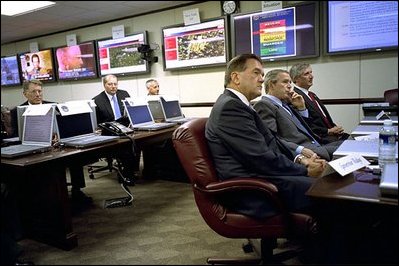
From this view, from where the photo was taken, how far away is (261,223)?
1587 millimetres

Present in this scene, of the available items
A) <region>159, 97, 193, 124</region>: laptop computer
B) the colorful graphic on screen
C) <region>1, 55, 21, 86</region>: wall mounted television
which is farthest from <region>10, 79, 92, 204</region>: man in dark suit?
<region>1, 55, 21, 86</region>: wall mounted television

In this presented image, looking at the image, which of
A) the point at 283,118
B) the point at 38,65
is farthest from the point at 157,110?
the point at 38,65

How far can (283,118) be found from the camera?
236 centimetres

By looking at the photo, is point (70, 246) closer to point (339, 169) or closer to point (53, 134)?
point (53, 134)

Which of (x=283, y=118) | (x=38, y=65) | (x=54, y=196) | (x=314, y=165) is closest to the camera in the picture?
(x=314, y=165)

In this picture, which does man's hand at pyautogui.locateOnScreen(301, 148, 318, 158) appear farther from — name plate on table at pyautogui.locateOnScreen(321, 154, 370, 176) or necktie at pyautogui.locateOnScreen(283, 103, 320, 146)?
name plate on table at pyautogui.locateOnScreen(321, 154, 370, 176)

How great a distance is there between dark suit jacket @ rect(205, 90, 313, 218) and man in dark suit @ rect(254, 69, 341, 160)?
1.78ft

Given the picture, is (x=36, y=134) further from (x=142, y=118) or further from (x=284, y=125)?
(x=284, y=125)

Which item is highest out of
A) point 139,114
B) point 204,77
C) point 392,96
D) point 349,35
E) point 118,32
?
point 118,32

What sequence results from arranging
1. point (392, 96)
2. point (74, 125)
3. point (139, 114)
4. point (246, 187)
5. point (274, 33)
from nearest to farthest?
point (246, 187) < point (392, 96) < point (74, 125) < point (139, 114) < point (274, 33)

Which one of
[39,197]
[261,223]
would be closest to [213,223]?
[261,223]

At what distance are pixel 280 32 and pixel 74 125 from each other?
2.72 metres

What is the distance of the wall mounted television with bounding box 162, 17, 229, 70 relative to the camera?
4480 mm

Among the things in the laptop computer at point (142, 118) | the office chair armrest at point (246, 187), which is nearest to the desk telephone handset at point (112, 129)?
the laptop computer at point (142, 118)
